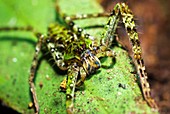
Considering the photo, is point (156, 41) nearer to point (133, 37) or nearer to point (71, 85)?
point (133, 37)

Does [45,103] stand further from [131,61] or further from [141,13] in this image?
[141,13]

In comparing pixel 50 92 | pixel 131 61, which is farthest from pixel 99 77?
pixel 50 92

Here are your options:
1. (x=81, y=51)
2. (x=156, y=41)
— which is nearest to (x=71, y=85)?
(x=81, y=51)

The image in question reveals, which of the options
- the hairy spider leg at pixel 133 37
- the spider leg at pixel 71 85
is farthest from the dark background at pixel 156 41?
the spider leg at pixel 71 85

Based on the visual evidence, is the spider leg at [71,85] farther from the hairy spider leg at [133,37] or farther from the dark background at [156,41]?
the dark background at [156,41]

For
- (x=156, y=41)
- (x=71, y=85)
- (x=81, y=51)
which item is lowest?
(x=71, y=85)

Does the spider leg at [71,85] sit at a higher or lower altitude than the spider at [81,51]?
lower
